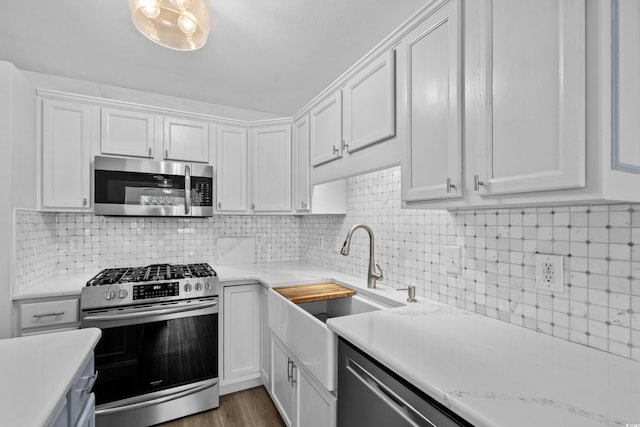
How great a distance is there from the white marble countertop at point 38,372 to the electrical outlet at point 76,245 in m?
1.54

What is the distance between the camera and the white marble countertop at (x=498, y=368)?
2.29 feet

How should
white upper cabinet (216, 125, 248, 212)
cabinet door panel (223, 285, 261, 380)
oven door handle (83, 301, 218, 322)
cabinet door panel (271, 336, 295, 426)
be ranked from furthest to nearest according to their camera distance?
white upper cabinet (216, 125, 248, 212)
cabinet door panel (223, 285, 261, 380)
oven door handle (83, 301, 218, 322)
cabinet door panel (271, 336, 295, 426)

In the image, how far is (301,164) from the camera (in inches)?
103

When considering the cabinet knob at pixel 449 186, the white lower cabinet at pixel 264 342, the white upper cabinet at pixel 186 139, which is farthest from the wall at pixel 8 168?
the cabinet knob at pixel 449 186

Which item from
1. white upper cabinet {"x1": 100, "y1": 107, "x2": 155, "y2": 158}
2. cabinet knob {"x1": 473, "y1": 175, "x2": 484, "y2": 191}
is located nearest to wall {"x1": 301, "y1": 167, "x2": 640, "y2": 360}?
cabinet knob {"x1": 473, "y1": 175, "x2": 484, "y2": 191}

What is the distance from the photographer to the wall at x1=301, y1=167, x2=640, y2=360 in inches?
38.6

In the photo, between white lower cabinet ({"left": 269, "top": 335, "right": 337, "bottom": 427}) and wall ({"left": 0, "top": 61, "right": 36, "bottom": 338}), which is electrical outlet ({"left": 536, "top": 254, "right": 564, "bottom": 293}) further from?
wall ({"left": 0, "top": 61, "right": 36, "bottom": 338})

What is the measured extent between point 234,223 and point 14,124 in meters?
1.67

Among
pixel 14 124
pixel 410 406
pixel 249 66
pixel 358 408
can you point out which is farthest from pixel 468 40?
pixel 14 124

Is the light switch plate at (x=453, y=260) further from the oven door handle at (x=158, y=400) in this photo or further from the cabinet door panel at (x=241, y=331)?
the oven door handle at (x=158, y=400)

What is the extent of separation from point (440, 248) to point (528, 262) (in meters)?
0.45

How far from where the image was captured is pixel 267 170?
2795mm

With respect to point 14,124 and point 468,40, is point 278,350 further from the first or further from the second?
point 14,124

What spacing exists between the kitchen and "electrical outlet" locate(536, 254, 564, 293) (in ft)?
0.05
